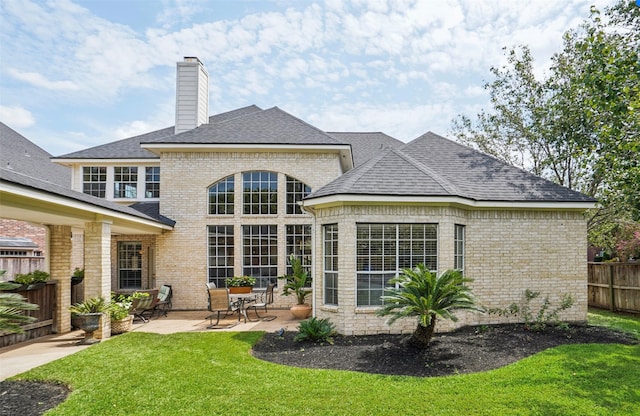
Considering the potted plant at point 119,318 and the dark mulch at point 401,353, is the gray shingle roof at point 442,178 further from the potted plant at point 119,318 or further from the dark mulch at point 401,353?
the potted plant at point 119,318

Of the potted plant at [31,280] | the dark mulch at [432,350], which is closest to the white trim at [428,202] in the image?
the dark mulch at [432,350]

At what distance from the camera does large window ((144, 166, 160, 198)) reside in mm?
15047

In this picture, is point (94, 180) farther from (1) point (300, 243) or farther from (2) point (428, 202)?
(2) point (428, 202)

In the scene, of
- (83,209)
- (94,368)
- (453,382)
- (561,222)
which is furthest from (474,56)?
(94,368)

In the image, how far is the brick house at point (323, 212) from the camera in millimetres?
9289

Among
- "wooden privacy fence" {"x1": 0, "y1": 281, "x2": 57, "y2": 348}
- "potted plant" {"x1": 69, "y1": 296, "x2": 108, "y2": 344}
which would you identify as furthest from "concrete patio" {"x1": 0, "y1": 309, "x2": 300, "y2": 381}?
"potted plant" {"x1": 69, "y1": 296, "x2": 108, "y2": 344}

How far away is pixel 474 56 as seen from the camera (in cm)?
1376

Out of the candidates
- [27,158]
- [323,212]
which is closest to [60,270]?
[323,212]

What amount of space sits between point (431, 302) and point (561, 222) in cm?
578

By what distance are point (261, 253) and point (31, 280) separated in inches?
268

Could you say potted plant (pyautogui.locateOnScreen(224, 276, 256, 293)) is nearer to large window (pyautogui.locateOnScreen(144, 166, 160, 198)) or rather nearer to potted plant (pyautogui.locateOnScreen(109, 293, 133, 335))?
potted plant (pyautogui.locateOnScreen(109, 293, 133, 335))

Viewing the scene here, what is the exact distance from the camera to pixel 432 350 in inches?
300

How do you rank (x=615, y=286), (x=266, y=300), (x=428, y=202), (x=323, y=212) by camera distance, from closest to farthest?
(x=428, y=202), (x=323, y=212), (x=266, y=300), (x=615, y=286)

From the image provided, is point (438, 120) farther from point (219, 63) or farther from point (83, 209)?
point (83, 209)
